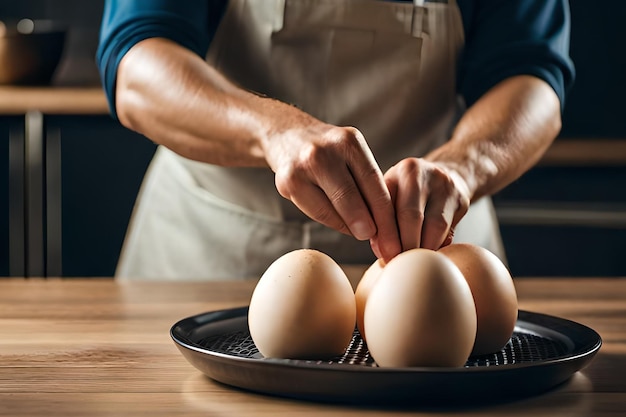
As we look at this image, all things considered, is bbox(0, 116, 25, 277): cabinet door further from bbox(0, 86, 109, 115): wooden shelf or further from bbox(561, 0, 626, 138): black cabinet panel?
bbox(561, 0, 626, 138): black cabinet panel

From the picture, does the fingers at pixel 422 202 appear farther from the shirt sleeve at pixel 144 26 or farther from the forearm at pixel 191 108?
the shirt sleeve at pixel 144 26

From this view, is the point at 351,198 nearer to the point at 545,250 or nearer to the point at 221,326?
the point at 221,326

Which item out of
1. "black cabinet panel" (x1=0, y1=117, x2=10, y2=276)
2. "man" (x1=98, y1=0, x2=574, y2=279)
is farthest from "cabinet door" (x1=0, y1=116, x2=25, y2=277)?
"man" (x1=98, y1=0, x2=574, y2=279)

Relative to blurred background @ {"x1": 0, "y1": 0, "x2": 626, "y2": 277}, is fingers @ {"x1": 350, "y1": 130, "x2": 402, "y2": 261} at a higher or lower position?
higher

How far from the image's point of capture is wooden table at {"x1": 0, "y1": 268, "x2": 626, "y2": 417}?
0.57m

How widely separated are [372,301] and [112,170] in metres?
2.26

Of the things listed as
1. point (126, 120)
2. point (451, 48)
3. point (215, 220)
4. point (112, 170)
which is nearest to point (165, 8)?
point (126, 120)

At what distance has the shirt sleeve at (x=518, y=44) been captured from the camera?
4.37 feet

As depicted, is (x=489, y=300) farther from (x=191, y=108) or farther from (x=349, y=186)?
(x=191, y=108)

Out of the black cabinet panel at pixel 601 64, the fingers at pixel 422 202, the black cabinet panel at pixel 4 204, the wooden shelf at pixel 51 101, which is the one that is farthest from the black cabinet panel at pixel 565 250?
the fingers at pixel 422 202

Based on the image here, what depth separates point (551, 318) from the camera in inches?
31.2

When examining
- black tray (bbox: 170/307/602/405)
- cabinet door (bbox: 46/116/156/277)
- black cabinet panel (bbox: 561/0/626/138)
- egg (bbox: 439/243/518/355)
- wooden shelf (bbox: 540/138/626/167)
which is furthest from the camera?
cabinet door (bbox: 46/116/156/277)

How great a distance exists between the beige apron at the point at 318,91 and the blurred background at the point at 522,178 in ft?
4.01

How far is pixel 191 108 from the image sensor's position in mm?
1096
